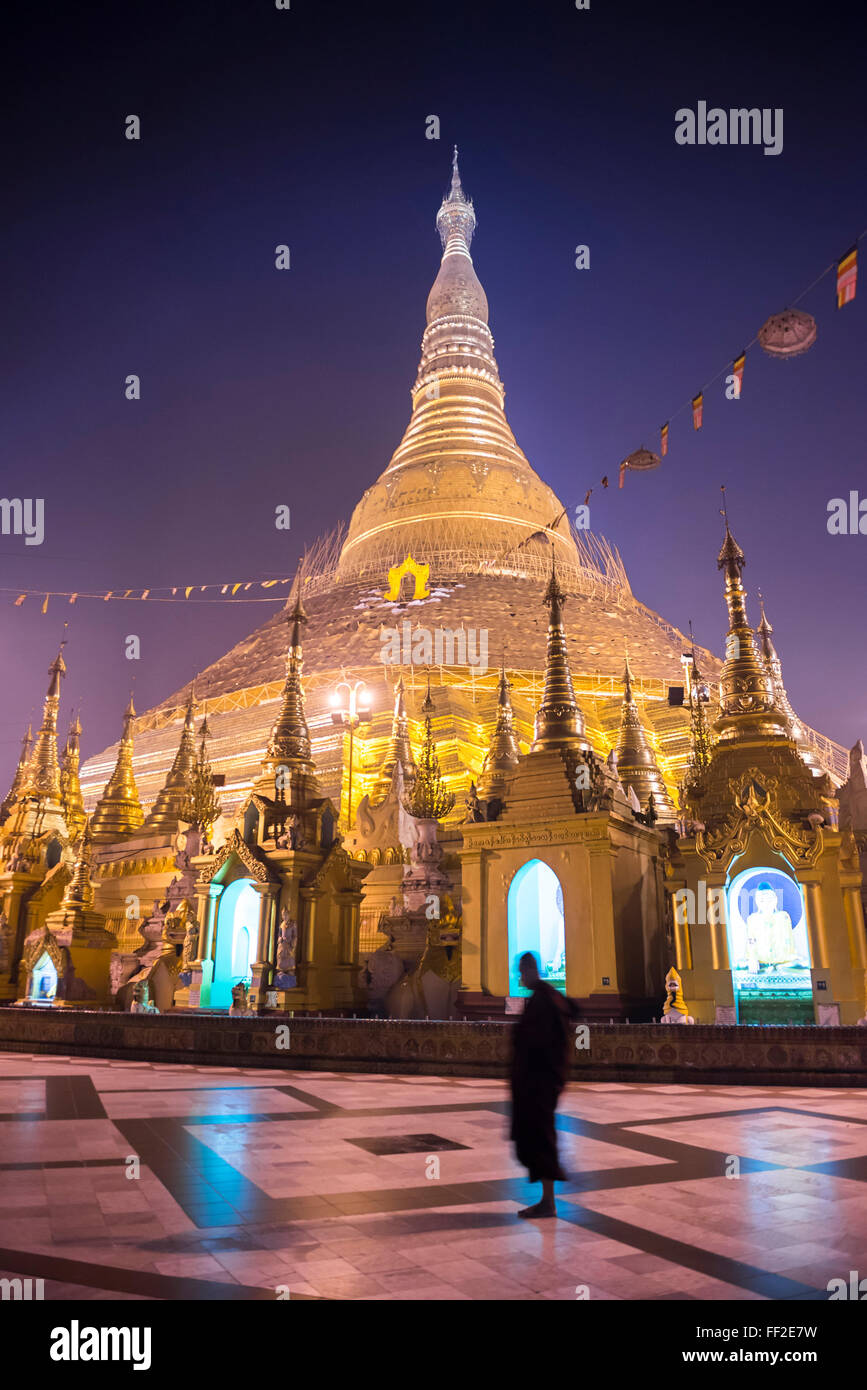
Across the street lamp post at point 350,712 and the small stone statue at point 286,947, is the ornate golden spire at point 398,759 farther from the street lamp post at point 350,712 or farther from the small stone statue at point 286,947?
the small stone statue at point 286,947

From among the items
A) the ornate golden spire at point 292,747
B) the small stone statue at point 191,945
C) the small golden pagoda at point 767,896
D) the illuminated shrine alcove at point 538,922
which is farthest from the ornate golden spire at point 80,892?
the small golden pagoda at point 767,896

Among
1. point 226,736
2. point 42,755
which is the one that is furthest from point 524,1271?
point 226,736

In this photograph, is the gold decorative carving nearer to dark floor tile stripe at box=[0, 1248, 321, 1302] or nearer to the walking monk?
the walking monk

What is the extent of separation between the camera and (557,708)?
59.2ft

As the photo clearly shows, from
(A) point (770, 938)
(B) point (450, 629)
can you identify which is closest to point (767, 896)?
(A) point (770, 938)

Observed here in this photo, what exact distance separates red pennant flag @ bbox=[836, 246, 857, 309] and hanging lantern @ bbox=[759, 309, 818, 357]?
3.36ft

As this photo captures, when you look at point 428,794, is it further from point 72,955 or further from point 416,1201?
point 416,1201

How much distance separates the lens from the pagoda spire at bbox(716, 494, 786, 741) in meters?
17.6

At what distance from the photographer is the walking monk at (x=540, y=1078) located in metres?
5.02

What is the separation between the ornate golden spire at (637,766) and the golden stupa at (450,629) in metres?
0.11

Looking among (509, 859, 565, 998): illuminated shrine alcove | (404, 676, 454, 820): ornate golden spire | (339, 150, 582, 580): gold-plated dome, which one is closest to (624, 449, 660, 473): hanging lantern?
(509, 859, 565, 998): illuminated shrine alcove

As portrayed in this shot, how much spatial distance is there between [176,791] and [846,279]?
24.8m
